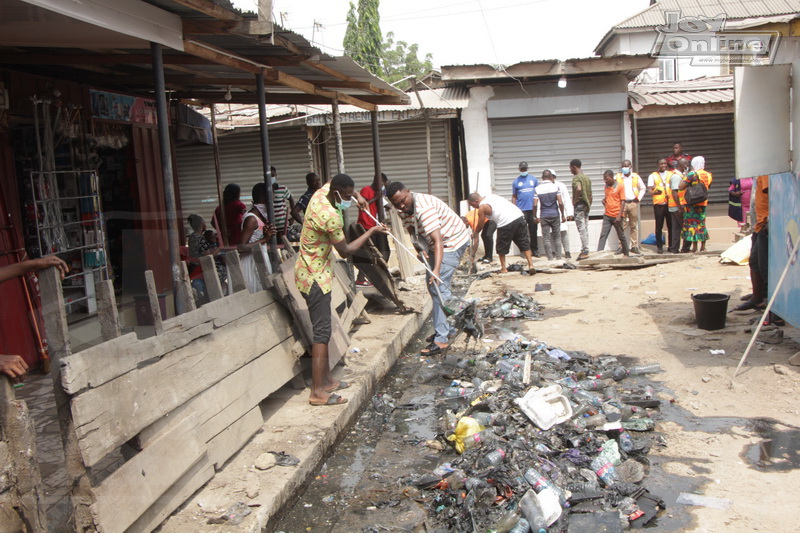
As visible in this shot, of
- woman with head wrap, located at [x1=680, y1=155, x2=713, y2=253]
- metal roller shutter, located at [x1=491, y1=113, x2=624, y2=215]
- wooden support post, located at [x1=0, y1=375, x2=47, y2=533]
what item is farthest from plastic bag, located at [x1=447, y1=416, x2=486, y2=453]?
metal roller shutter, located at [x1=491, y1=113, x2=624, y2=215]

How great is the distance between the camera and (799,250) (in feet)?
19.9

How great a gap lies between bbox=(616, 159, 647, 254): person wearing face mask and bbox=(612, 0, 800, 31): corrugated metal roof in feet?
37.3

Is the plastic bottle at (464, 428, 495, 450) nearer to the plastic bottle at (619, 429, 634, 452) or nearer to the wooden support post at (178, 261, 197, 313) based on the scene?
the plastic bottle at (619, 429, 634, 452)

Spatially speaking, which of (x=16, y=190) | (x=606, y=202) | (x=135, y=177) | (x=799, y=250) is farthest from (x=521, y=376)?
(x=606, y=202)

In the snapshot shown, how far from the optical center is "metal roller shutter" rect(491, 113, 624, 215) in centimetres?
1595

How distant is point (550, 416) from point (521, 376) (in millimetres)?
975

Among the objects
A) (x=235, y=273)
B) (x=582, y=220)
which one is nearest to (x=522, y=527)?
(x=235, y=273)

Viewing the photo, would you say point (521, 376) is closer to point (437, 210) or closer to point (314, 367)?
point (314, 367)

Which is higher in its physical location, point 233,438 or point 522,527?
point 233,438

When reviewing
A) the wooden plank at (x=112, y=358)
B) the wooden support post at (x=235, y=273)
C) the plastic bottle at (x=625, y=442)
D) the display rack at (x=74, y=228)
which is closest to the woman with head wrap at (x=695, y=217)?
the plastic bottle at (x=625, y=442)

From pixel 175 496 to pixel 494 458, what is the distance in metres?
2.05

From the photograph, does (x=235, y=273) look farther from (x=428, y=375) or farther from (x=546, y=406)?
(x=546, y=406)

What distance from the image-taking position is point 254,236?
25.7 feet

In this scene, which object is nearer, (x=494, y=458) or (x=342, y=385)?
(x=494, y=458)
